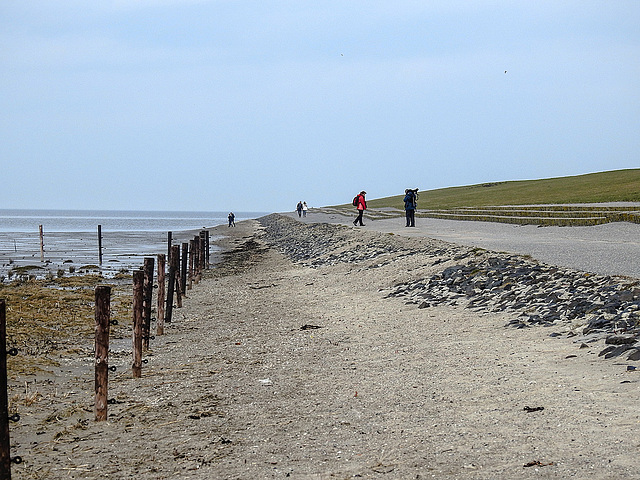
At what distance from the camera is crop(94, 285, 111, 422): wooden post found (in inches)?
317

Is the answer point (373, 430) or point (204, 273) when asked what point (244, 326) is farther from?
point (204, 273)

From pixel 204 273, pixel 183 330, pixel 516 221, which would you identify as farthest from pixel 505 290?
pixel 516 221

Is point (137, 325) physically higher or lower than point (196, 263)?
higher

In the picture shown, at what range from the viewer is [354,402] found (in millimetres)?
7820

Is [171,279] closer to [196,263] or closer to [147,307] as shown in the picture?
[147,307]

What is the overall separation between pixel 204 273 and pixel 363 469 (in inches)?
971

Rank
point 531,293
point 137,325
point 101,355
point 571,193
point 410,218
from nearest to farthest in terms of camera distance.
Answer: point 101,355, point 137,325, point 531,293, point 410,218, point 571,193

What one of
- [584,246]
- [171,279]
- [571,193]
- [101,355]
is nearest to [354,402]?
[101,355]

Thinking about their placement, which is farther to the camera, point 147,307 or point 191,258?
point 191,258

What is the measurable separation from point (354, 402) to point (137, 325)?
4.06 meters

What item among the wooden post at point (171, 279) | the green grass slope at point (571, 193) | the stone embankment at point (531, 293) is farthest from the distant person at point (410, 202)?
the wooden post at point (171, 279)

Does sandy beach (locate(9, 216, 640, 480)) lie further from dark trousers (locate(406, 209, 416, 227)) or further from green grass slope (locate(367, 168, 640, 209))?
green grass slope (locate(367, 168, 640, 209))

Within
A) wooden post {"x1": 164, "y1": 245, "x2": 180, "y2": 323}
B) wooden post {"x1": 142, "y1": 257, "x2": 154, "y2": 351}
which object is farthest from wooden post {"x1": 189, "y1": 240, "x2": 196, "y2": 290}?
wooden post {"x1": 142, "y1": 257, "x2": 154, "y2": 351}

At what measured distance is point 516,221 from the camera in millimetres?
34031
